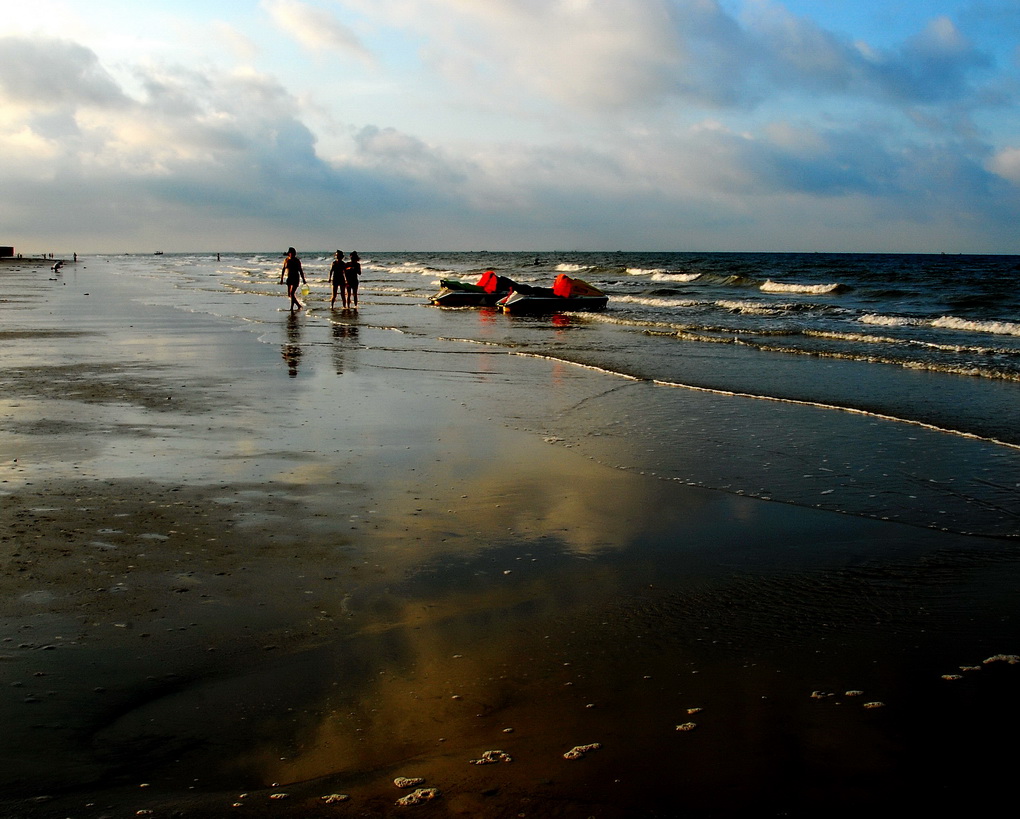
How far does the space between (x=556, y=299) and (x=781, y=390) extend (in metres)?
17.1

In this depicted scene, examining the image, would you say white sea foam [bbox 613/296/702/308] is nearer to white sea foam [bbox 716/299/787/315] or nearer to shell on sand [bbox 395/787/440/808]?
white sea foam [bbox 716/299/787/315]

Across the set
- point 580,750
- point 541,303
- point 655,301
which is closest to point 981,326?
point 541,303

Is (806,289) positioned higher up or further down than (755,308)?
higher up

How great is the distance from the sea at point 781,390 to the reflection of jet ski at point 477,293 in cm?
82

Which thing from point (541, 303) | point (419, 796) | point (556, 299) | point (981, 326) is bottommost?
point (419, 796)

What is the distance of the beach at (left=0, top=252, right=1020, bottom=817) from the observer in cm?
300

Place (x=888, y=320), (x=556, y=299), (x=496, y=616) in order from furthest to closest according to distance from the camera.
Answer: (x=556, y=299), (x=888, y=320), (x=496, y=616)

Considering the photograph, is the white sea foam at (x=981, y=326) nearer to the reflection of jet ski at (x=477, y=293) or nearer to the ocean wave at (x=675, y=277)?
the reflection of jet ski at (x=477, y=293)

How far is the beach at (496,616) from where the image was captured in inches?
118

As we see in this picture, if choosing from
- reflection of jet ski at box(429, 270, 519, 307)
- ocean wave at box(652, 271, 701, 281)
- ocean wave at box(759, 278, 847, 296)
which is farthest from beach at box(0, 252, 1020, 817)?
ocean wave at box(652, 271, 701, 281)

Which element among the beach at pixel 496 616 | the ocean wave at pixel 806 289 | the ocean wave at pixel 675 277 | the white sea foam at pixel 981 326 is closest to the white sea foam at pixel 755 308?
the white sea foam at pixel 981 326

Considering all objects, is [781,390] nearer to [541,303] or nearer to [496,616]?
[496,616]

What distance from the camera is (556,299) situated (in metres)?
29.2

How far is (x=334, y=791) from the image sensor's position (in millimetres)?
2891
